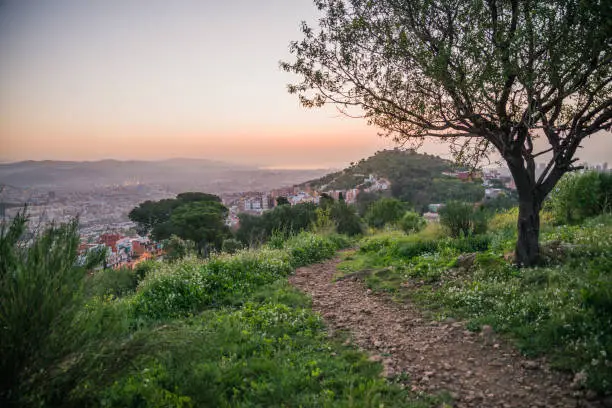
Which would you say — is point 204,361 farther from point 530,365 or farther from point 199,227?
point 199,227

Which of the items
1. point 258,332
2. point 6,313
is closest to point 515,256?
point 258,332

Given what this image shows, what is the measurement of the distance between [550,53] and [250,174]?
55.4m

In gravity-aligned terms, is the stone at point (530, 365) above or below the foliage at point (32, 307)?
below

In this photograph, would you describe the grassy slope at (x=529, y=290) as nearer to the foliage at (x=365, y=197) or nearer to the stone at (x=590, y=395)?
the stone at (x=590, y=395)

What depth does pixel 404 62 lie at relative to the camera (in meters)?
8.02

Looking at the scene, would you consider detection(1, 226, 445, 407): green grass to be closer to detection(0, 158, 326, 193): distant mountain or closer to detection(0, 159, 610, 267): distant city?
detection(0, 159, 610, 267): distant city

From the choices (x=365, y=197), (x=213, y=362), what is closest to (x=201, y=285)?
(x=213, y=362)

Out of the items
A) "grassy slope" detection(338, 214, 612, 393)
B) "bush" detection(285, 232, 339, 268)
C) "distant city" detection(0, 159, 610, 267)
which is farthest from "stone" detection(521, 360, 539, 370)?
"bush" detection(285, 232, 339, 268)

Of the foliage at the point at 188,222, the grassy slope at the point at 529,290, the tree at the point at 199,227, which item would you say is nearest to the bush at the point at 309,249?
the grassy slope at the point at 529,290

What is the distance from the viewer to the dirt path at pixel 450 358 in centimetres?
395

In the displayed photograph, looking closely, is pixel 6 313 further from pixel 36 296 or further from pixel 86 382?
pixel 86 382

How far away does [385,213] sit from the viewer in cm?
2236

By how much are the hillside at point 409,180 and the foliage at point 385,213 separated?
11.5 meters

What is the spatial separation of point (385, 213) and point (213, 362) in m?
18.5
